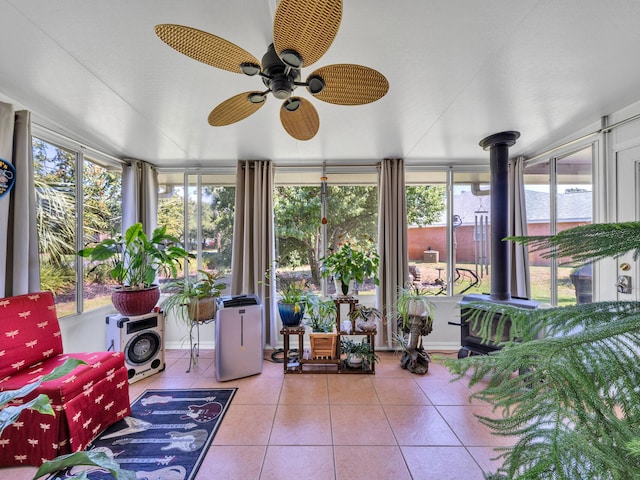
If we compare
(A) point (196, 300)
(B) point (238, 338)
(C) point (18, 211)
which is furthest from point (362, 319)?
(C) point (18, 211)

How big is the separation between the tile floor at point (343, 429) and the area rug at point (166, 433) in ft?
0.33

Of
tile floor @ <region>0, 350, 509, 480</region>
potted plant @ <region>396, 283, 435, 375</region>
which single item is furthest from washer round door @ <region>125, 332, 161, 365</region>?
potted plant @ <region>396, 283, 435, 375</region>

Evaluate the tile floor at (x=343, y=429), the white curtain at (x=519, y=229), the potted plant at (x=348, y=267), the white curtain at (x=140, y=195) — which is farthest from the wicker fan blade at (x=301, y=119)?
the white curtain at (x=519, y=229)

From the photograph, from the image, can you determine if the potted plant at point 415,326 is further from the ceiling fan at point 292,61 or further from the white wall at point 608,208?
the ceiling fan at point 292,61

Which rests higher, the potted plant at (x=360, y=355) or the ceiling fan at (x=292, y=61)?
the ceiling fan at (x=292, y=61)

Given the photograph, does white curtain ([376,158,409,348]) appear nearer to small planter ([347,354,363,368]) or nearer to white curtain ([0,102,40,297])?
small planter ([347,354,363,368])

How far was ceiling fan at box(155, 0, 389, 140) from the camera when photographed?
3.14 feet

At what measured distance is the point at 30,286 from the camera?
2.20 meters

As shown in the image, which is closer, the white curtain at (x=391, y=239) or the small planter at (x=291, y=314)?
the small planter at (x=291, y=314)

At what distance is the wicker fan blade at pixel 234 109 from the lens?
4.78ft

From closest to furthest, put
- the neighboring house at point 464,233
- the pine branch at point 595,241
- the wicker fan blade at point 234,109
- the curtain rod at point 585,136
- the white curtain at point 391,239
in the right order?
the pine branch at point 595,241 < the wicker fan blade at point 234,109 < the curtain rod at point 585,136 < the white curtain at point 391,239 < the neighboring house at point 464,233

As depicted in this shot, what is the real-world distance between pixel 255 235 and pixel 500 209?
2.70 m

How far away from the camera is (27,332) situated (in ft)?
6.36

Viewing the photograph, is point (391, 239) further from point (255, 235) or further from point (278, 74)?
point (278, 74)
